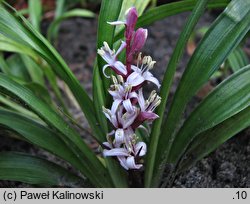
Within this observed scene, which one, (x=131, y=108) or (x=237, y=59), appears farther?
(x=237, y=59)

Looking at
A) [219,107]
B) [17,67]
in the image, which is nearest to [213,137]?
[219,107]

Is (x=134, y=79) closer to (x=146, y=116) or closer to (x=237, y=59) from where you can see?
(x=146, y=116)

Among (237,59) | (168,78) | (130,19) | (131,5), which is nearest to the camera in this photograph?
(130,19)

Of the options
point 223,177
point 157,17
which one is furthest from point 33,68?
point 223,177

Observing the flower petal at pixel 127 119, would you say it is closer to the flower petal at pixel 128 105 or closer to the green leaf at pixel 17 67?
the flower petal at pixel 128 105

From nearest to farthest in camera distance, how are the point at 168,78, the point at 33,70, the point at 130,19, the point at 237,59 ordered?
1. the point at 130,19
2. the point at 168,78
3. the point at 237,59
4. the point at 33,70

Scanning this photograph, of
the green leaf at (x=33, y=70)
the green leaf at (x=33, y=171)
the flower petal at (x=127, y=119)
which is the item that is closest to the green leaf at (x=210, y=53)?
the flower petal at (x=127, y=119)

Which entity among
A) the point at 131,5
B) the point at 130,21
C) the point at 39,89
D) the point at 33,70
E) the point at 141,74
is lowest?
the point at 141,74

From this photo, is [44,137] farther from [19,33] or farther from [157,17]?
[157,17]
